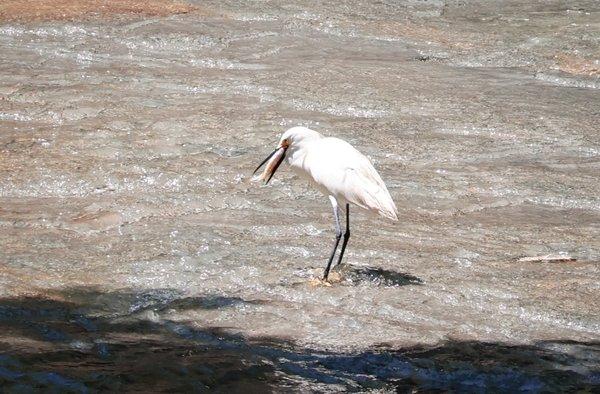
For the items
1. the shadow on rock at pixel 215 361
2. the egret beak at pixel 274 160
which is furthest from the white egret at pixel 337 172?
the shadow on rock at pixel 215 361

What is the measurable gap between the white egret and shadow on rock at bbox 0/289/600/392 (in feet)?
3.16

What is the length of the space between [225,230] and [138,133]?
6.49ft

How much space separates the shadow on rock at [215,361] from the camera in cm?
436

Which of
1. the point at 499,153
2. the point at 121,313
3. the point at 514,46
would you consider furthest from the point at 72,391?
the point at 514,46

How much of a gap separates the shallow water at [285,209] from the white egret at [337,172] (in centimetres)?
39

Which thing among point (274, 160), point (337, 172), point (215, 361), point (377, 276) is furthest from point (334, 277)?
point (215, 361)

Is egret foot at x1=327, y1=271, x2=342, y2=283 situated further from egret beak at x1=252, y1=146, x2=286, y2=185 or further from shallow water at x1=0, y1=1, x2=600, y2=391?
egret beak at x1=252, y1=146, x2=286, y2=185

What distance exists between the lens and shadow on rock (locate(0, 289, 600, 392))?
4.36 metres

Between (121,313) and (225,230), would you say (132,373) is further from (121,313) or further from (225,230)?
(225,230)

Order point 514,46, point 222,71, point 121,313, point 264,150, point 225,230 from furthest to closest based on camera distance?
1. point 514,46
2. point 222,71
3. point 264,150
4. point 225,230
5. point 121,313

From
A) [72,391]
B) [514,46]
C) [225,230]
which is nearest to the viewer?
[72,391]

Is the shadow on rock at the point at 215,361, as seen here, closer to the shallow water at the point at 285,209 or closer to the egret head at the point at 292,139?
the shallow water at the point at 285,209

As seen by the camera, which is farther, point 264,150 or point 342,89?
point 342,89

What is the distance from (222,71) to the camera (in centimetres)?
995
